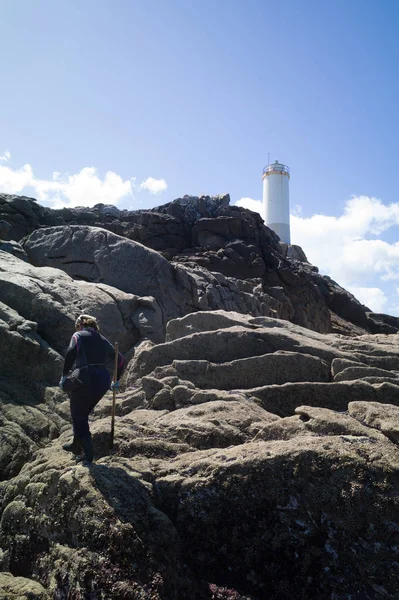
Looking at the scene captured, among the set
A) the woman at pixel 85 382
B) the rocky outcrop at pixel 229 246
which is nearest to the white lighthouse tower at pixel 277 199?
the rocky outcrop at pixel 229 246

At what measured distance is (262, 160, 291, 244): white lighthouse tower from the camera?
98.8 m

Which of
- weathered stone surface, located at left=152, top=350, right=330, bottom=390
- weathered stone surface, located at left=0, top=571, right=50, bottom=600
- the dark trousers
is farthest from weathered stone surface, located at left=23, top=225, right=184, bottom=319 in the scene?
weathered stone surface, located at left=0, top=571, right=50, bottom=600

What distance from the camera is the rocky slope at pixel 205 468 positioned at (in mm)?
7199

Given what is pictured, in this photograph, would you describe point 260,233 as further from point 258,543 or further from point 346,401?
point 258,543

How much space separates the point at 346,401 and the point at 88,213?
56333 millimetres

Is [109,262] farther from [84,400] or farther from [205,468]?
[205,468]

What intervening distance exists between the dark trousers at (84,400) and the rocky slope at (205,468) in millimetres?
641

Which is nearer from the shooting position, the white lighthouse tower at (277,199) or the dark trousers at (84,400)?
the dark trousers at (84,400)

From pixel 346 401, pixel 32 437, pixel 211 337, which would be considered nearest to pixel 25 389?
pixel 32 437

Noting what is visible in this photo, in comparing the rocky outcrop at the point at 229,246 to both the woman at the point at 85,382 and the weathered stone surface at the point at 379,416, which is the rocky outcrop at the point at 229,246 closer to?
the weathered stone surface at the point at 379,416

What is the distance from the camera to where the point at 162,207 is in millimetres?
69125

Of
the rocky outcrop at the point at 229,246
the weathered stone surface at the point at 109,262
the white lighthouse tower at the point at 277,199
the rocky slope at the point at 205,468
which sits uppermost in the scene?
the white lighthouse tower at the point at 277,199

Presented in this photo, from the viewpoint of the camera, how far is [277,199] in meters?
102

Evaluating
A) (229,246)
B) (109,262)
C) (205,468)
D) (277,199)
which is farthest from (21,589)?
(277,199)
